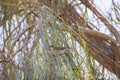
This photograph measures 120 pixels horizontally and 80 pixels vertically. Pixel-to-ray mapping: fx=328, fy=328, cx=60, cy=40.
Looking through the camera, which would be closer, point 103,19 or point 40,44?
point 40,44

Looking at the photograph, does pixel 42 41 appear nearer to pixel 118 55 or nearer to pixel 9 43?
pixel 9 43

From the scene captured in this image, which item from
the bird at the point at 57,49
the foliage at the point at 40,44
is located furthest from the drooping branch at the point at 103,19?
the bird at the point at 57,49

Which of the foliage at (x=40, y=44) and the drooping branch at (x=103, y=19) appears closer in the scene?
the foliage at (x=40, y=44)

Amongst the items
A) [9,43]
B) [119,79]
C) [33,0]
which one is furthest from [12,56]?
[119,79]

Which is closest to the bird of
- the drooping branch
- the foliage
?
the foliage

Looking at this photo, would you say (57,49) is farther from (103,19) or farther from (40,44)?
(103,19)

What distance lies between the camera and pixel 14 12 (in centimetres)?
153

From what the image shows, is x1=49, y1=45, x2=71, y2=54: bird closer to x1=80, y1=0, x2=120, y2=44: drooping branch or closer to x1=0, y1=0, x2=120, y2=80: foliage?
x1=0, y1=0, x2=120, y2=80: foliage

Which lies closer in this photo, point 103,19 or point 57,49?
point 57,49

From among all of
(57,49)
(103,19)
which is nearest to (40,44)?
(57,49)

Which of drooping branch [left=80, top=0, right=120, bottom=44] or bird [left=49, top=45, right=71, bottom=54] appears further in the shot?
drooping branch [left=80, top=0, right=120, bottom=44]

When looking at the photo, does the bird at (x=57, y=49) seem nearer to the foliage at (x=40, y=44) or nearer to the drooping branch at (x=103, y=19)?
the foliage at (x=40, y=44)

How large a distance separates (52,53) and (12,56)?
0.23 meters

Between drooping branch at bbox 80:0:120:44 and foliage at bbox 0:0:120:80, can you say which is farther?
drooping branch at bbox 80:0:120:44
